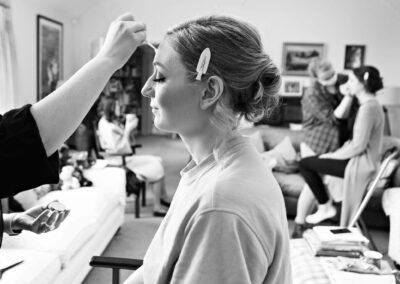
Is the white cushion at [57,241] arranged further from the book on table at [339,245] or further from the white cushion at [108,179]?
the book on table at [339,245]

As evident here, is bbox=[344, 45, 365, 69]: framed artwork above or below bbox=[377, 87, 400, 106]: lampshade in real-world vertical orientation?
above

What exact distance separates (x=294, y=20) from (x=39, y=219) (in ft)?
Result: 18.6

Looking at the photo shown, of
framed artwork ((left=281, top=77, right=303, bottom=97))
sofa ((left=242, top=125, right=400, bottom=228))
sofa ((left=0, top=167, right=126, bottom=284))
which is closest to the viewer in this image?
sofa ((left=0, top=167, right=126, bottom=284))

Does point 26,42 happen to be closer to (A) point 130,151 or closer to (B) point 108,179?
(A) point 130,151

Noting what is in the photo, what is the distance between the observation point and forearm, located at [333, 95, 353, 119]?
3566 millimetres

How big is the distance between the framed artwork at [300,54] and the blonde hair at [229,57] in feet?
18.4

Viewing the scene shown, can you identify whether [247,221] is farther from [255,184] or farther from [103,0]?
[103,0]

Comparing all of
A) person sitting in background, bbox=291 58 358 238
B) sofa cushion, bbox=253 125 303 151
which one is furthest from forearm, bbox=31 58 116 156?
sofa cushion, bbox=253 125 303 151

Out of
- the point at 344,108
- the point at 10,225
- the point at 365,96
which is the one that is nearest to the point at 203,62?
the point at 10,225

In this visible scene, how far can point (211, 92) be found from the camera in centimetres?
91

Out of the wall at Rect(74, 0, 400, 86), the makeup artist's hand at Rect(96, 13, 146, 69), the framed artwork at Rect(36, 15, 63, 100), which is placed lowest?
the makeup artist's hand at Rect(96, 13, 146, 69)

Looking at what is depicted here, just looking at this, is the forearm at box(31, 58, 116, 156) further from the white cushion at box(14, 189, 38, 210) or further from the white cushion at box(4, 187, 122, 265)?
the white cushion at box(14, 189, 38, 210)

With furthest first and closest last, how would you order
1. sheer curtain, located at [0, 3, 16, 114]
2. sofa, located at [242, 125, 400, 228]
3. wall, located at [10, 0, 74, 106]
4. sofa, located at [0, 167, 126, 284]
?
wall, located at [10, 0, 74, 106]
sheer curtain, located at [0, 3, 16, 114]
sofa, located at [242, 125, 400, 228]
sofa, located at [0, 167, 126, 284]

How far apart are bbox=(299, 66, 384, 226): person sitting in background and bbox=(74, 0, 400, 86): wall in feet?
10.2
